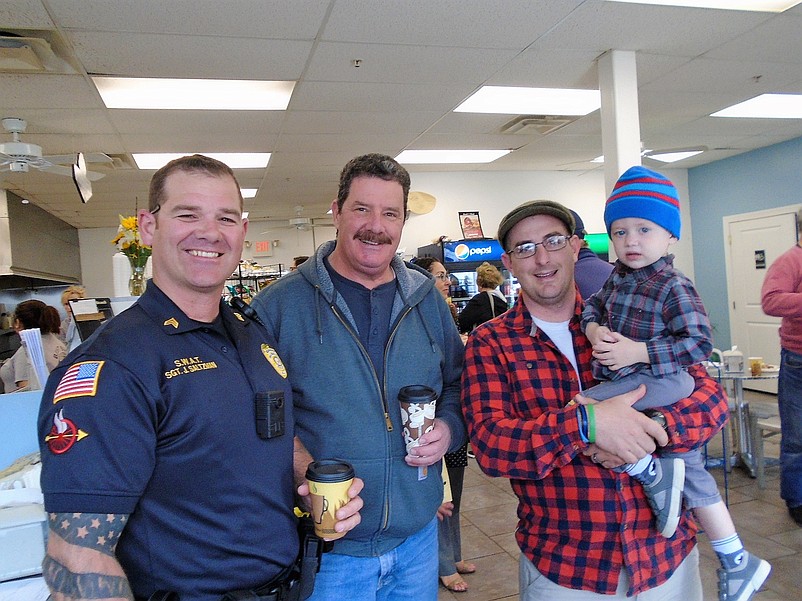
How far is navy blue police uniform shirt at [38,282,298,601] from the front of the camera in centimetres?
102

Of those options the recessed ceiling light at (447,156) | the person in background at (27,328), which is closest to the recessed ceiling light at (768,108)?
the recessed ceiling light at (447,156)

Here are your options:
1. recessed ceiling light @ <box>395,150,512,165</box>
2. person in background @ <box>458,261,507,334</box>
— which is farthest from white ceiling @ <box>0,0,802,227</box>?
person in background @ <box>458,261,507,334</box>

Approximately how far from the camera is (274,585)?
4.17ft

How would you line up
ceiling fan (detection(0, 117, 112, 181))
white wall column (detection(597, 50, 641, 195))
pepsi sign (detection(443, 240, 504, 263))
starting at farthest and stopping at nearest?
pepsi sign (detection(443, 240, 504, 263)) < ceiling fan (detection(0, 117, 112, 181)) < white wall column (detection(597, 50, 641, 195))

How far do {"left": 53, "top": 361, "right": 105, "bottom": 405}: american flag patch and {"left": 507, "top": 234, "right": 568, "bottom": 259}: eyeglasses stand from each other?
1.09 meters

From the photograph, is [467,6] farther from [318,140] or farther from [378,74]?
[318,140]

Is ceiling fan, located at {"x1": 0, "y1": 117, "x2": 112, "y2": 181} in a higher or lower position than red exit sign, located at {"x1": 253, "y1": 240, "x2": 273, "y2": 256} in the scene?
higher

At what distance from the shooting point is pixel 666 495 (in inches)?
56.5

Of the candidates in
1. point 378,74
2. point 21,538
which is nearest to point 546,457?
point 21,538

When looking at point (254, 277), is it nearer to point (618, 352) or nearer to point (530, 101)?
point (530, 101)

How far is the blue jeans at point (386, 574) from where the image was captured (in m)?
1.55

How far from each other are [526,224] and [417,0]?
213 centimetres

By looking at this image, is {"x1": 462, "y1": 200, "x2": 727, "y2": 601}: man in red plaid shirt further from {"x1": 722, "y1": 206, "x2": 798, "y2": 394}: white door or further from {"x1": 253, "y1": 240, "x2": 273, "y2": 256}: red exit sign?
{"x1": 253, "y1": 240, "x2": 273, "y2": 256}: red exit sign

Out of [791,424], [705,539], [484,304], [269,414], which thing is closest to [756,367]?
[791,424]
